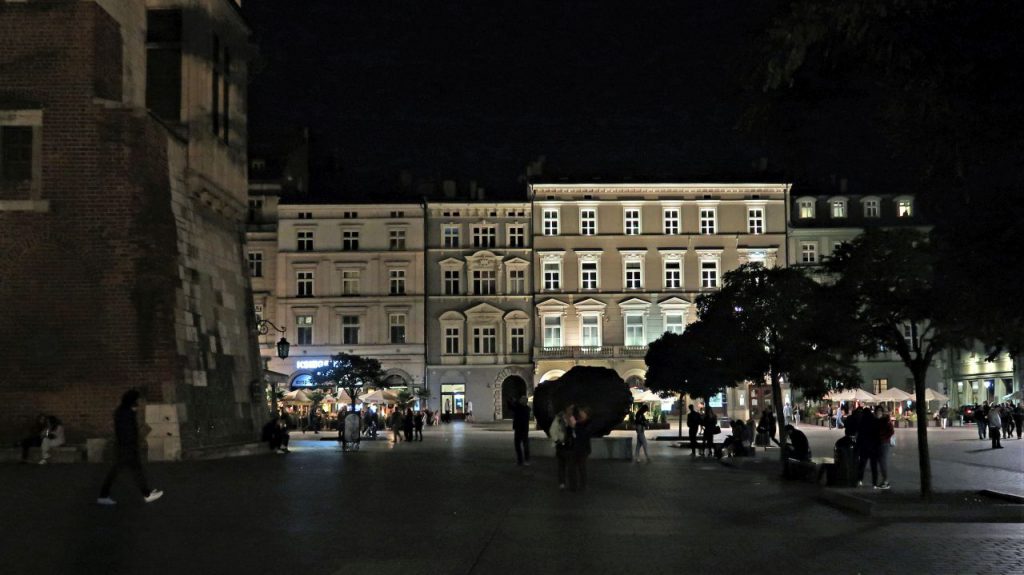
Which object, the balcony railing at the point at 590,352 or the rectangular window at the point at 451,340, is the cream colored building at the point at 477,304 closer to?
the rectangular window at the point at 451,340

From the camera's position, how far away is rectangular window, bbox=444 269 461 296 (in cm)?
8162

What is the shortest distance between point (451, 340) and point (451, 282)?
4071 mm

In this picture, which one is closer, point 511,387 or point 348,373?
point 348,373

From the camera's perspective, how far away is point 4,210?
2728 centimetres

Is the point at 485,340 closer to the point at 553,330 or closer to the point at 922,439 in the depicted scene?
the point at 553,330

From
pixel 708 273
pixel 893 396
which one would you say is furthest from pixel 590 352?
pixel 893 396

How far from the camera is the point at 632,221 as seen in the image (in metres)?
82.1

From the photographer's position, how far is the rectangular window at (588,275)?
81812 mm

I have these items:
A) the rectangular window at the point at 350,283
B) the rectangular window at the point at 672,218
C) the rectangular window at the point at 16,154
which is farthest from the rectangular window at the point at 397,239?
the rectangular window at the point at 16,154

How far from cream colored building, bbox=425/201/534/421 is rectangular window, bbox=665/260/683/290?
31.9ft

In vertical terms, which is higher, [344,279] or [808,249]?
[808,249]

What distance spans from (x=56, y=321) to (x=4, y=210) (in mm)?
2948

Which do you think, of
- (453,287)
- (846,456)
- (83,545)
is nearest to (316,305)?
(453,287)

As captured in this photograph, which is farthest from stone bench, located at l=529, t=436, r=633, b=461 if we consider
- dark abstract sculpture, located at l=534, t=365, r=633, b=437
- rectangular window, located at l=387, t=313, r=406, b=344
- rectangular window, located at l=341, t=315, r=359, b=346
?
rectangular window, located at l=341, t=315, r=359, b=346
